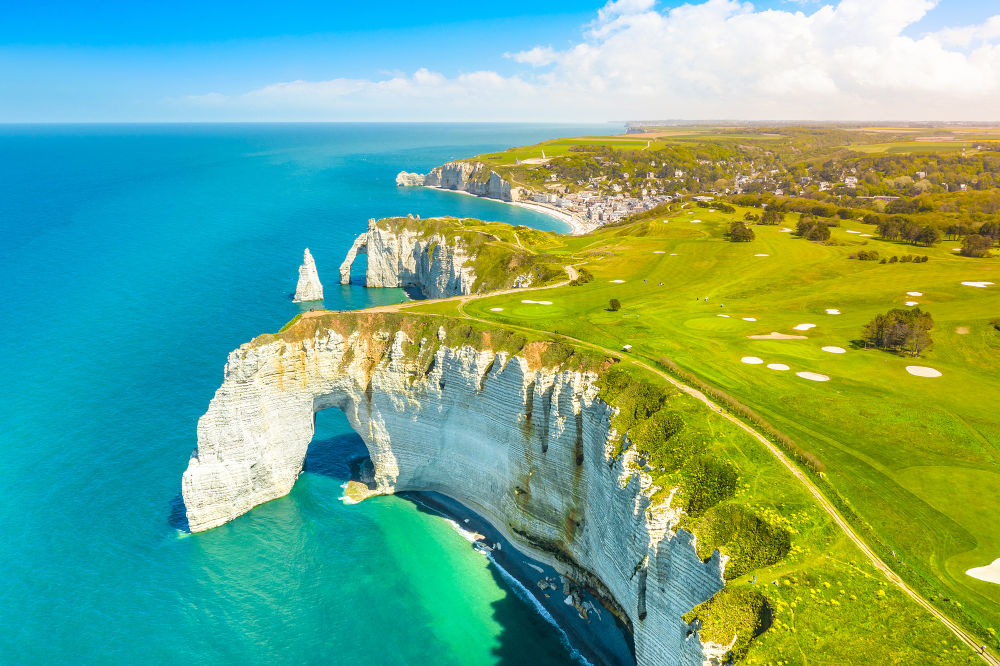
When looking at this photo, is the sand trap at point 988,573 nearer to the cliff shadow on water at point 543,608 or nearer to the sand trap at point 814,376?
the sand trap at point 814,376

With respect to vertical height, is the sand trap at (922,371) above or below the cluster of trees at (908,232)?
below

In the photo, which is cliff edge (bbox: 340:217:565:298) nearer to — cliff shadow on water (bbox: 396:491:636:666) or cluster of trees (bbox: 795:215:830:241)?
cliff shadow on water (bbox: 396:491:636:666)

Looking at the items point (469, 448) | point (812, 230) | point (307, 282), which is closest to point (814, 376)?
point (469, 448)

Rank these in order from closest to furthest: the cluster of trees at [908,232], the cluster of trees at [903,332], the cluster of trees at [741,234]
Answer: the cluster of trees at [903,332], the cluster of trees at [908,232], the cluster of trees at [741,234]

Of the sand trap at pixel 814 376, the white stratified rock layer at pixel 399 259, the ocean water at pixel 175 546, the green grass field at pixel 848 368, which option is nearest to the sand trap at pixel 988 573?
the green grass field at pixel 848 368

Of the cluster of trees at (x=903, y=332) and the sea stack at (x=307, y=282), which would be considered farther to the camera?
the sea stack at (x=307, y=282)

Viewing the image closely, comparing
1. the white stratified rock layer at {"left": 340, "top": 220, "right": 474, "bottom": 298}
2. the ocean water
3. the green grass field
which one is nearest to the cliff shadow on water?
the ocean water

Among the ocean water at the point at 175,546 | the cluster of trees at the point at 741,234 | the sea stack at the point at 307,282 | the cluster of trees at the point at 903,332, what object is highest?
the cluster of trees at the point at 741,234

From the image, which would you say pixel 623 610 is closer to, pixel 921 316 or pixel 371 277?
pixel 921 316

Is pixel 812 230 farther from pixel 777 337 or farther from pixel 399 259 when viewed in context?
pixel 399 259
